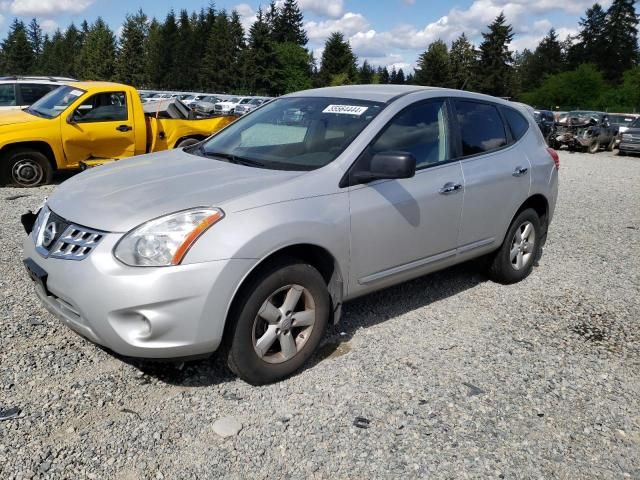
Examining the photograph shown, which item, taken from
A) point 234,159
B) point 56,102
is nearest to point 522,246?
point 234,159

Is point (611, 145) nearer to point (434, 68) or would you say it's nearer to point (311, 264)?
point (311, 264)

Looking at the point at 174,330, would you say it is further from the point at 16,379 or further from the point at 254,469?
the point at 16,379

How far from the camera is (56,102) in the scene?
9.70m

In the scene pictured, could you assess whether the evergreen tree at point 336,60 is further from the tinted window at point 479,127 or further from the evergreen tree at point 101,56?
the tinted window at point 479,127

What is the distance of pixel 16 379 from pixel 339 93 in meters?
2.99

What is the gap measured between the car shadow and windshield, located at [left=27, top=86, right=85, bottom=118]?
6805 mm

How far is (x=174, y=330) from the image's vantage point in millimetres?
3047

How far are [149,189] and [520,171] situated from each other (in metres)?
3.24

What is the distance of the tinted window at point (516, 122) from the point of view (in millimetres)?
5348

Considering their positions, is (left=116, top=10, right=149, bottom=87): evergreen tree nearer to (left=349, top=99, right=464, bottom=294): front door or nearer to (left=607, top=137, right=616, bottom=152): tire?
(left=607, top=137, right=616, bottom=152): tire

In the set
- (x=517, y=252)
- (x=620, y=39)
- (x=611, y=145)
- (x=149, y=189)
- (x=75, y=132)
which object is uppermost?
(x=620, y=39)

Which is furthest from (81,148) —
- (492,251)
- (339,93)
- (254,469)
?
(254,469)

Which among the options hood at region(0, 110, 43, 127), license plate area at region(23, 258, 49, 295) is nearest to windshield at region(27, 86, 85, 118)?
hood at region(0, 110, 43, 127)

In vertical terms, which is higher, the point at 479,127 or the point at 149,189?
the point at 479,127
